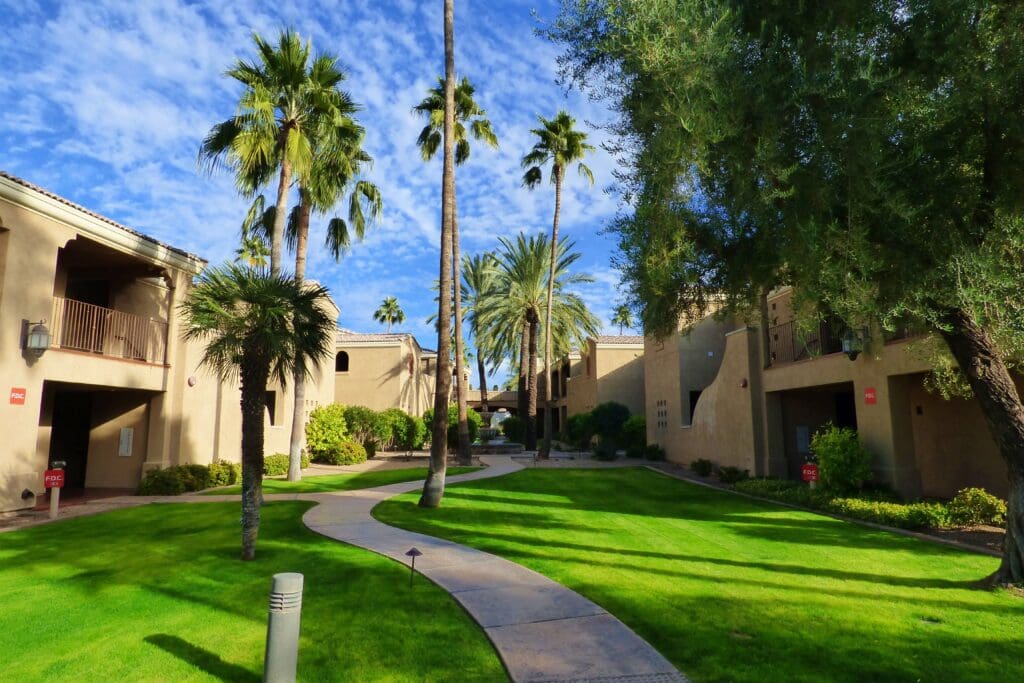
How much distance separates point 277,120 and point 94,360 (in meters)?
8.42

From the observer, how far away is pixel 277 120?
712 inches

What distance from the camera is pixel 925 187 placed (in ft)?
24.5

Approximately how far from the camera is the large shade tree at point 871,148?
7.13 metres

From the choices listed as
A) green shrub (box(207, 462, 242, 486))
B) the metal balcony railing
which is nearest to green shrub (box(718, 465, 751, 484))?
the metal balcony railing

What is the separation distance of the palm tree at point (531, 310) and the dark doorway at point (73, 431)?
1821 cm

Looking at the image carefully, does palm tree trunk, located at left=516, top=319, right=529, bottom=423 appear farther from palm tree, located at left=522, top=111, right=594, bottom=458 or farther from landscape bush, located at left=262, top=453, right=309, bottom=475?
landscape bush, located at left=262, top=453, right=309, bottom=475

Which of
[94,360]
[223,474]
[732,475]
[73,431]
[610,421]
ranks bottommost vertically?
[732,475]

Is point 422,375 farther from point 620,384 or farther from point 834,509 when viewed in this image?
point 834,509

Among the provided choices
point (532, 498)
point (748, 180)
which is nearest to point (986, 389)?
point (748, 180)

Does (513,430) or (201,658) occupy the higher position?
(513,430)

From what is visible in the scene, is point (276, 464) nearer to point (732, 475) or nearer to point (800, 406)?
point (732, 475)

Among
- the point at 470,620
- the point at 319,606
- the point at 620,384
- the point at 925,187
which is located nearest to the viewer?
the point at 470,620

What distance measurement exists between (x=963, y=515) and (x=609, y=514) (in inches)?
258

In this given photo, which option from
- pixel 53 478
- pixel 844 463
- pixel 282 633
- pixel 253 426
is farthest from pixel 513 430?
pixel 282 633
